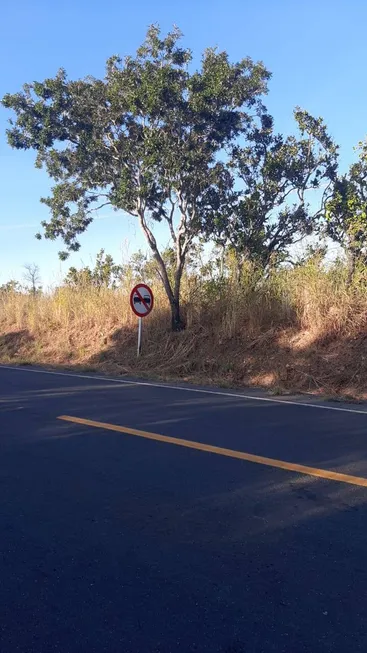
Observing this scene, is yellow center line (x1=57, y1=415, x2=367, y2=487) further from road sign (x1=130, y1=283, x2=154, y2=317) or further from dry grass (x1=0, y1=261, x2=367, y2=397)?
road sign (x1=130, y1=283, x2=154, y2=317)

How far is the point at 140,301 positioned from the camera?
53.5 feet

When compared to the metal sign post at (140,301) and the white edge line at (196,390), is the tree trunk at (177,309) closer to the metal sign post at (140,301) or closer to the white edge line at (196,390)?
the metal sign post at (140,301)

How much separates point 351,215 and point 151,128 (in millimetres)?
5941

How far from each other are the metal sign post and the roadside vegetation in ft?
2.25

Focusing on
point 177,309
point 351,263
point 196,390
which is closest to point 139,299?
point 177,309

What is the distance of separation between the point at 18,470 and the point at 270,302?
1026cm

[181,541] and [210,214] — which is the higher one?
[210,214]

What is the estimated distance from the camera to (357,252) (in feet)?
49.5

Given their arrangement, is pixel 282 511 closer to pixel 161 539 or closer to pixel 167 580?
pixel 161 539

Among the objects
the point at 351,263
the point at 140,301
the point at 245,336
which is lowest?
the point at 245,336

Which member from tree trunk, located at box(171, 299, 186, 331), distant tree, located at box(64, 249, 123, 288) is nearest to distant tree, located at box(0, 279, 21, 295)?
distant tree, located at box(64, 249, 123, 288)

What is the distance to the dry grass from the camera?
41.5ft

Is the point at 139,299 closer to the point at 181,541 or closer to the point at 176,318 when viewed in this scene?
the point at 176,318

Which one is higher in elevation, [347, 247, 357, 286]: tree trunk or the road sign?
[347, 247, 357, 286]: tree trunk
